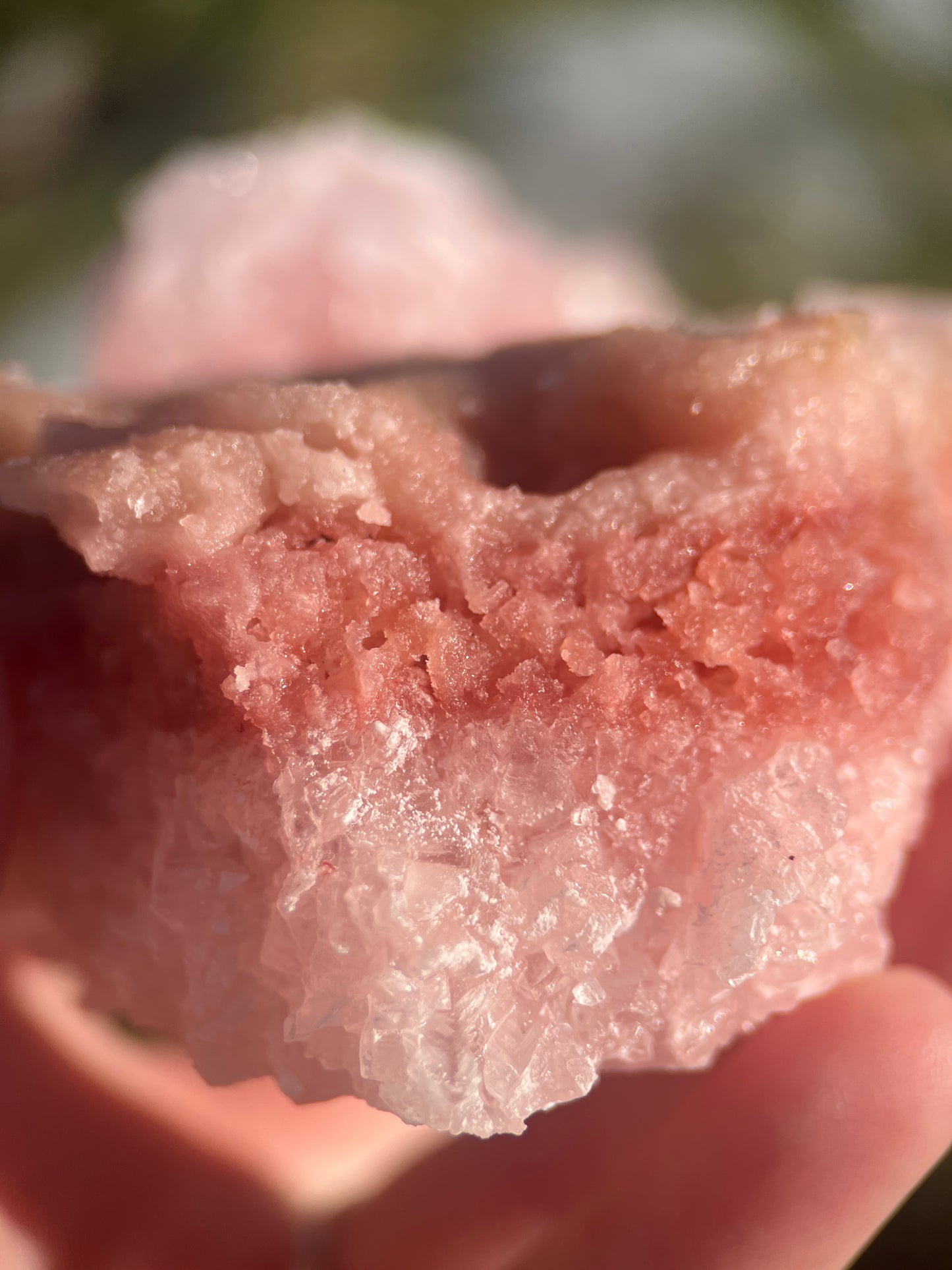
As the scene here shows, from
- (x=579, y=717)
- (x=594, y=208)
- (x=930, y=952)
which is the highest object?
(x=579, y=717)

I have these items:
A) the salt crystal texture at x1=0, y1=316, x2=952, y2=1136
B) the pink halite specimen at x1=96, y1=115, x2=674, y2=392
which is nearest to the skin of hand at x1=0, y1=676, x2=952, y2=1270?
the salt crystal texture at x1=0, y1=316, x2=952, y2=1136

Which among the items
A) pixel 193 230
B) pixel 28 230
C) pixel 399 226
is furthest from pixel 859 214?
pixel 28 230

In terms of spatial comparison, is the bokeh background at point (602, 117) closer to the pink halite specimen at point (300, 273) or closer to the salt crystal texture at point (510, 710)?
the pink halite specimen at point (300, 273)

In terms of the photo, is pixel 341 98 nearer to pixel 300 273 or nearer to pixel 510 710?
pixel 300 273

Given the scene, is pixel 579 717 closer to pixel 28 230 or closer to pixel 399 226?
pixel 399 226

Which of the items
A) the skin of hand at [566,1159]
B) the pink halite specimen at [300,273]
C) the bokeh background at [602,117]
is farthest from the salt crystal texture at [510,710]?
the bokeh background at [602,117]

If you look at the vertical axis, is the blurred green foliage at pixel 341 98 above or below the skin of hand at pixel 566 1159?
above

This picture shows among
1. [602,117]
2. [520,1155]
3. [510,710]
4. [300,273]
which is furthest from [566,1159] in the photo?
[602,117]
